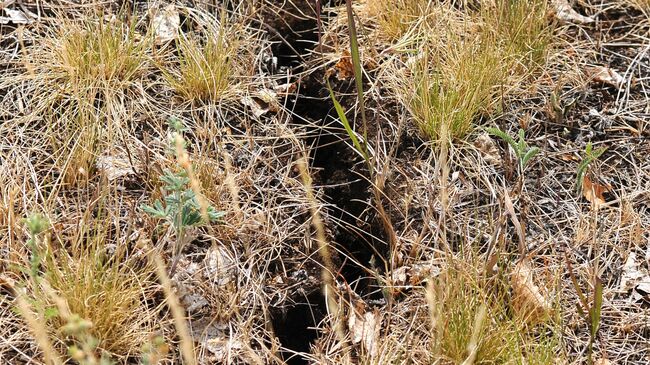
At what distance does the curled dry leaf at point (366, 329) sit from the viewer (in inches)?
85.4

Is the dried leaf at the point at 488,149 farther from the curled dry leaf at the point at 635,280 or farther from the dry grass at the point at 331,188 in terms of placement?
the curled dry leaf at the point at 635,280

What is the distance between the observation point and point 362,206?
2.65m

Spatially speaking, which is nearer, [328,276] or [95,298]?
[95,298]

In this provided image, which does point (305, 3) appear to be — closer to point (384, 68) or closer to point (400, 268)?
point (384, 68)

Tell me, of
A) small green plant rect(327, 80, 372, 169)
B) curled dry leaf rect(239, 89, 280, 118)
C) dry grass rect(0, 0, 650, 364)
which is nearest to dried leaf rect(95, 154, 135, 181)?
dry grass rect(0, 0, 650, 364)

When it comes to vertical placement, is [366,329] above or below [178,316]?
below

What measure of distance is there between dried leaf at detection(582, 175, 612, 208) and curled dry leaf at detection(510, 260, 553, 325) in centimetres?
44

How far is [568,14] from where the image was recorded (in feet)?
10.3

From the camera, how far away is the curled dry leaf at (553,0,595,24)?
10.2 ft

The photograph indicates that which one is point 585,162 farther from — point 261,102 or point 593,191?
point 261,102

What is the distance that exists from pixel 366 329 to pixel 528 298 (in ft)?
1.54

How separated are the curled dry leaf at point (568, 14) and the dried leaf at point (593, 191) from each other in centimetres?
81

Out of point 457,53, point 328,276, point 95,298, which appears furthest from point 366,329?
point 457,53

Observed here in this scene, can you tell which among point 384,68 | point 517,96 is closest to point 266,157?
point 384,68
